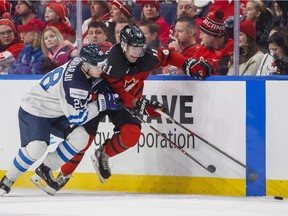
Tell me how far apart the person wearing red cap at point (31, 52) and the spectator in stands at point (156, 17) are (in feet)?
2.96

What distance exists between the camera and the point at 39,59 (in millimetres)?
7453

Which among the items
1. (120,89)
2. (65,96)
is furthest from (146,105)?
(65,96)

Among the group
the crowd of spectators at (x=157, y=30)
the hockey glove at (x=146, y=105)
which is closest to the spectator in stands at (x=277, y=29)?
the crowd of spectators at (x=157, y=30)

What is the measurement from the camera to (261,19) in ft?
21.9

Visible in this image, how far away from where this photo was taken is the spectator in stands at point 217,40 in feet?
22.5

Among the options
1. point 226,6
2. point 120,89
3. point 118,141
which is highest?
point 226,6

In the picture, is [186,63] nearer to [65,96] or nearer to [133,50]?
[133,50]

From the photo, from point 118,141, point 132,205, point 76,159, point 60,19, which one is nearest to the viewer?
point 132,205

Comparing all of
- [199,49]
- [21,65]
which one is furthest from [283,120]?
[21,65]

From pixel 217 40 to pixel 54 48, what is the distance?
135 centimetres

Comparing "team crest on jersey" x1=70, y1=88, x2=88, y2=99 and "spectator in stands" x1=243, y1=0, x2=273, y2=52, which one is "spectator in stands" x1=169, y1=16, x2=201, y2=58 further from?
"team crest on jersey" x1=70, y1=88, x2=88, y2=99

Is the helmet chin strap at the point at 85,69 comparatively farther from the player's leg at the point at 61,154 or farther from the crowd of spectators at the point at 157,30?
the crowd of spectators at the point at 157,30

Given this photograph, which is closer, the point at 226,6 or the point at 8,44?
the point at 226,6

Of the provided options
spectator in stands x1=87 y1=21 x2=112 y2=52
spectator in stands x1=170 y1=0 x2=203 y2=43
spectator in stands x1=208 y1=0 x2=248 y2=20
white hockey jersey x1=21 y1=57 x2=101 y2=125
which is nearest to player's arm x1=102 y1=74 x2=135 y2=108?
white hockey jersey x1=21 y1=57 x2=101 y2=125
